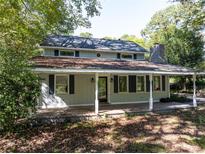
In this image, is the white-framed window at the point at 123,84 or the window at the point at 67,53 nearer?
the white-framed window at the point at 123,84

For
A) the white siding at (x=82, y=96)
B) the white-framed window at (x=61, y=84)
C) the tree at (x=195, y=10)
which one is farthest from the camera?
the tree at (x=195, y=10)

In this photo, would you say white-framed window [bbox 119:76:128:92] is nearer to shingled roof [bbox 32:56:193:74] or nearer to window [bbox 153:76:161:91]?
shingled roof [bbox 32:56:193:74]

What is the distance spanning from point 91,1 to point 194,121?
30.9ft

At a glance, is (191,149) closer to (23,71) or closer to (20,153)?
(20,153)

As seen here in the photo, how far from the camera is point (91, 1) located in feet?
48.8

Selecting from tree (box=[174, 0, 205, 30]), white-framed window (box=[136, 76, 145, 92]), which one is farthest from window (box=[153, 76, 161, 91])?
tree (box=[174, 0, 205, 30])

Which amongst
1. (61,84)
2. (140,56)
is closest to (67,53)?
(61,84)

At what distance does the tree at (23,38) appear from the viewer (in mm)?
8922

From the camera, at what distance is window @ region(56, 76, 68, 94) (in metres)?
15.1

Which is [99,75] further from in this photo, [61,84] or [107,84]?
[61,84]

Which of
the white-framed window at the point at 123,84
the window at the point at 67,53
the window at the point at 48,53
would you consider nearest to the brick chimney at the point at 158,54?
the white-framed window at the point at 123,84

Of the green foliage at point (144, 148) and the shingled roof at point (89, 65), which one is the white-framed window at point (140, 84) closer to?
the shingled roof at point (89, 65)

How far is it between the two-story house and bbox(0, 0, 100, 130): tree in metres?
1.78

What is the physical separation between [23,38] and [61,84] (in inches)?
155
